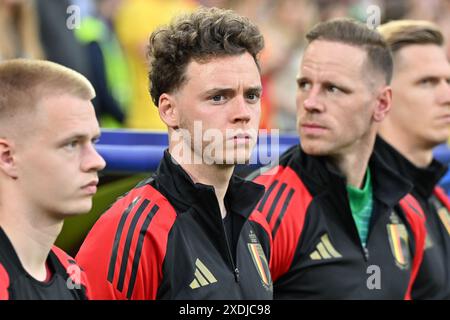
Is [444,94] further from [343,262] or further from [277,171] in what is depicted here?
[343,262]

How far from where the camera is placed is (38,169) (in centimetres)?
331

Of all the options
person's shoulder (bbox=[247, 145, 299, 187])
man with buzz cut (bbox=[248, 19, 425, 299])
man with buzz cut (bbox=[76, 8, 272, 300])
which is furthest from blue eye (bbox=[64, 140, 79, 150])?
person's shoulder (bbox=[247, 145, 299, 187])

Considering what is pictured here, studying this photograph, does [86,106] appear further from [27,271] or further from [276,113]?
[276,113]

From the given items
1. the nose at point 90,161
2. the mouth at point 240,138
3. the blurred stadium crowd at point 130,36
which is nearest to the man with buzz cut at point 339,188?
the mouth at point 240,138

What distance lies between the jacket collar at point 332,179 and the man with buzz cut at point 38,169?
1.70 meters

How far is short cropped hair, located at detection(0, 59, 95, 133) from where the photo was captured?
3328 mm

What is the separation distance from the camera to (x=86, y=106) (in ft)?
11.4

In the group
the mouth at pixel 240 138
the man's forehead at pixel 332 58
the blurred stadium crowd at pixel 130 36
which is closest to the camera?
the mouth at pixel 240 138

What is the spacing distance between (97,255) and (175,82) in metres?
0.72

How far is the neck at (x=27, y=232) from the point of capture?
3301 millimetres

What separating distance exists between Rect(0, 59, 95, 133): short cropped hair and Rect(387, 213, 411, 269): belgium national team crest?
2154 mm

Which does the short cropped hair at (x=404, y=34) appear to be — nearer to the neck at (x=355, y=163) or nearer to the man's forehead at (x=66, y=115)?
the neck at (x=355, y=163)

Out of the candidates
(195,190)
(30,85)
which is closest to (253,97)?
(195,190)
